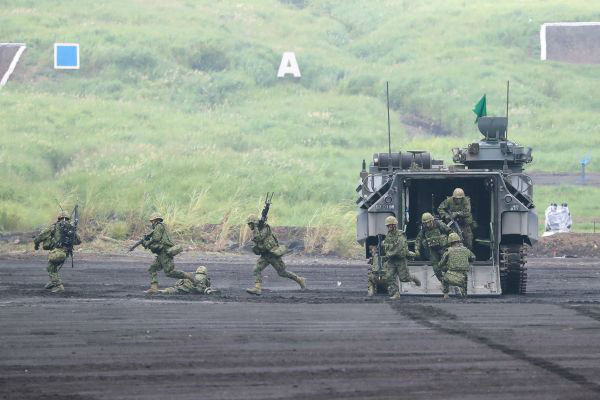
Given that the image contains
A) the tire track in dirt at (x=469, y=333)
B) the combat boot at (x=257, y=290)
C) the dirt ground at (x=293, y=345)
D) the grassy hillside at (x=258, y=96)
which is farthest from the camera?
the grassy hillside at (x=258, y=96)

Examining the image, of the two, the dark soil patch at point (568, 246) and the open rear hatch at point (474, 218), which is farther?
the dark soil patch at point (568, 246)

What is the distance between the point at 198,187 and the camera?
46.4 metres

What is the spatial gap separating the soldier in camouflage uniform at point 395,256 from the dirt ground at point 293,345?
34 cm

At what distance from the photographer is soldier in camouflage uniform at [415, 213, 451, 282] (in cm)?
2317

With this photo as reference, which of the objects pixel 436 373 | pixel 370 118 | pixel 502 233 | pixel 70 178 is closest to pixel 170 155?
pixel 70 178

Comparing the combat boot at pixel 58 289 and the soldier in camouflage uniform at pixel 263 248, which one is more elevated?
the soldier in camouflage uniform at pixel 263 248

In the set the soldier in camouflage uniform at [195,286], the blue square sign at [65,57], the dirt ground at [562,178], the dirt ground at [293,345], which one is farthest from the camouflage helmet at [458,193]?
the blue square sign at [65,57]

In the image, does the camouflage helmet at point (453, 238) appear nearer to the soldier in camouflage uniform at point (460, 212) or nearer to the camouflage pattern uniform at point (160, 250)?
the soldier in camouflage uniform at point (460, 212)

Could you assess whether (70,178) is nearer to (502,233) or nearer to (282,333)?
(502,233)

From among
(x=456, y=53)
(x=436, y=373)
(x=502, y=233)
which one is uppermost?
(x=456, y=53)

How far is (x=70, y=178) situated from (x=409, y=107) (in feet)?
73.0

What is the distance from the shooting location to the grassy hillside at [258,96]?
48344mm

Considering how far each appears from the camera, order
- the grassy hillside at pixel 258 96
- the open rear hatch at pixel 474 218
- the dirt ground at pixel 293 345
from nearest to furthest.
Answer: the dirt ground at pixel 293 345 < the open rear hatch at pixel 474 218 < the grassy hillside at pixel 258 96

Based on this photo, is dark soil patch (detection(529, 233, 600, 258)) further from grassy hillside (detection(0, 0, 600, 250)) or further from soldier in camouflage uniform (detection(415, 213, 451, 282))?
soldier in camouflage uniform (detection(415, 213, 451, 282))
